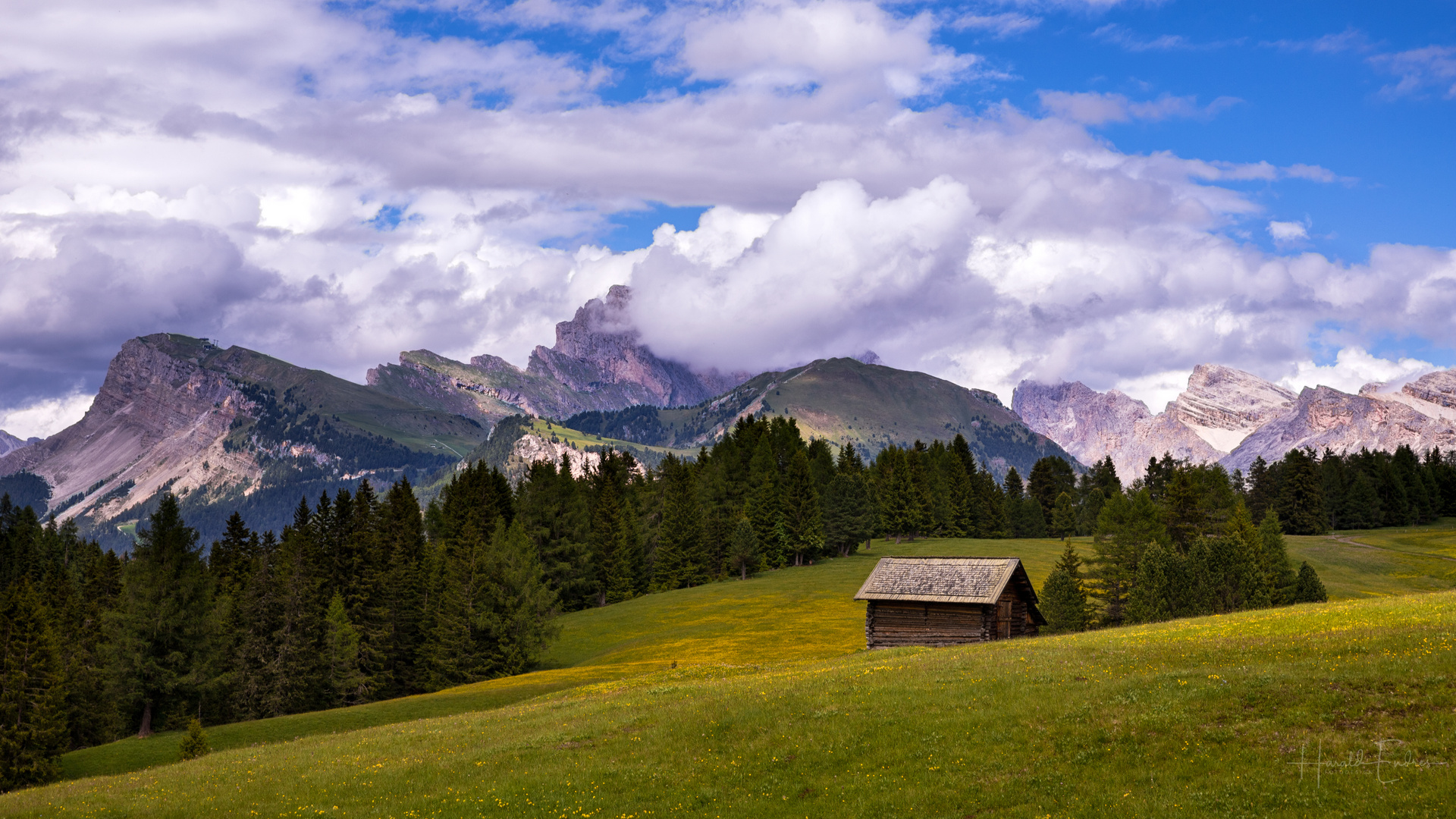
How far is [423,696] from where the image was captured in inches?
2635

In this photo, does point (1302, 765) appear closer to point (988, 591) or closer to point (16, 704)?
point (988, 591)

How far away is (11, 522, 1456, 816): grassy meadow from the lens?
20797 mm

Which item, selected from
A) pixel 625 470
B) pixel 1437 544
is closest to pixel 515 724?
pixel 625 470

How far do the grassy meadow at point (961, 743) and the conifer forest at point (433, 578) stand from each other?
3628cm

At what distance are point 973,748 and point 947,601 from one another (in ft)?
125

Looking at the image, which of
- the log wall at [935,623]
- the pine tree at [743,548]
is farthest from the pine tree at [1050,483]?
the log wall at [935,623]

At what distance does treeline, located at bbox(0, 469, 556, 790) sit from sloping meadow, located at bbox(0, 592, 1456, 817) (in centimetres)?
3483

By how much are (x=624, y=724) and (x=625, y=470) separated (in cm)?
11658

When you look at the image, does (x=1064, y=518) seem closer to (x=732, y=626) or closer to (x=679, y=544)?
(x=679, y=544)

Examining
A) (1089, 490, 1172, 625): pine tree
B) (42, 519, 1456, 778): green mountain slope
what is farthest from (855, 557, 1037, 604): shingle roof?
(1089, 490, 1172, 625): pine tree

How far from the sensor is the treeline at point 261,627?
63219mm

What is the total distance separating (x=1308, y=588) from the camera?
79.2 m

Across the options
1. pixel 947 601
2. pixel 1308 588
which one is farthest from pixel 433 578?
pixel 1308 588

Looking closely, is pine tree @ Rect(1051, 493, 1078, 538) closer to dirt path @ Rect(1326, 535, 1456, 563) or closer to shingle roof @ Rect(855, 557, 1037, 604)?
dirt path @ Rect(1326, 535, 1456, 563)
